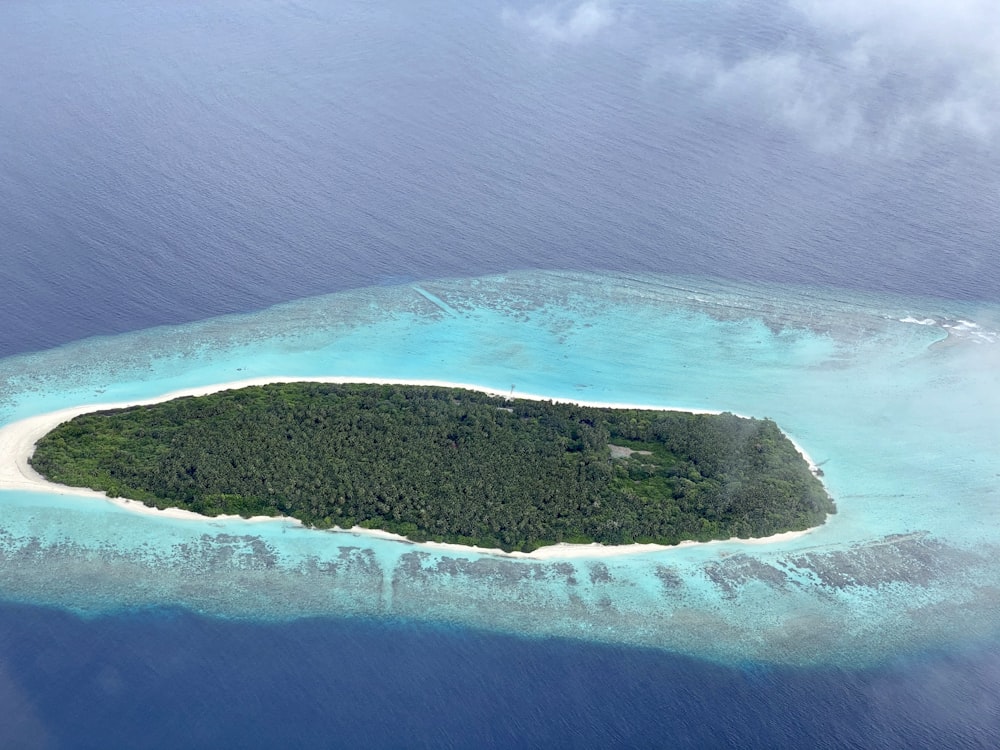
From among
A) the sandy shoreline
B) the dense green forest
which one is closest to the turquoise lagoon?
the sandy shoreline

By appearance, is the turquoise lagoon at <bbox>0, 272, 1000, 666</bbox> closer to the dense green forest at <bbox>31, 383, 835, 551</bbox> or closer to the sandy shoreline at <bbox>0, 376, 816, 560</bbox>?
the sandy shoreline at <bbox>0, 376, 816, 560</bbox>

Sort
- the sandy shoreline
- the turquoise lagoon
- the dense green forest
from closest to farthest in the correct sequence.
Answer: the turquoise lagoon, the sandy shoreline, the dense green forest

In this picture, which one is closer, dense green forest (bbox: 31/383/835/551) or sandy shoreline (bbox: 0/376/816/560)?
sandy shoreline (bbox: 0/376/816/560)

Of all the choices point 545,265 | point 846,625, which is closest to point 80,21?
point 545,265

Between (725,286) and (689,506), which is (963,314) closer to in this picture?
(725,286)

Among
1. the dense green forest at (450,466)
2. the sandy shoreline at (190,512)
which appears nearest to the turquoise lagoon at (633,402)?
the sandy shoreline at (190,512)

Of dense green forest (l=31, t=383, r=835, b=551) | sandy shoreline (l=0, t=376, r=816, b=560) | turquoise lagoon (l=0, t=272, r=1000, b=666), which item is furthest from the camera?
dense green forest (l=31, t=383, r=835, b=551)
